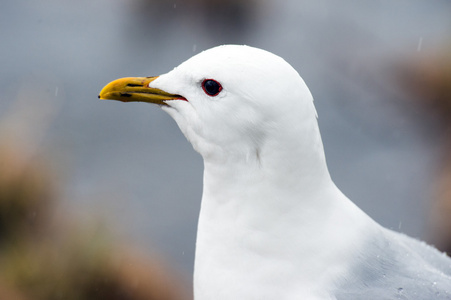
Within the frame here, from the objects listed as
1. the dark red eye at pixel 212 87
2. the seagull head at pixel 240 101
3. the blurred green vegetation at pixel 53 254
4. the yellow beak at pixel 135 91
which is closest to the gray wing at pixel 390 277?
the seagull head at pixel 240 101

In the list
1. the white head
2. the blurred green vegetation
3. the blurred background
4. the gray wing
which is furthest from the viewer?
the blurred background

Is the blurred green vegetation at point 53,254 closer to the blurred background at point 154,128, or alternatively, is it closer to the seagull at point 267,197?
the blurred background at point 154,128

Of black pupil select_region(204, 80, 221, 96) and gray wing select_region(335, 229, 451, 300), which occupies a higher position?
black pupil select_region(204, 80, 221, 96)

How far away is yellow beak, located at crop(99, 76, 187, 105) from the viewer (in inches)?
69.1

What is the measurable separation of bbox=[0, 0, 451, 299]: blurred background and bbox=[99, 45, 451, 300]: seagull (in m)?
1.35

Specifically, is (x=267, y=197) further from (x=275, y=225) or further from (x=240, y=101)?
(x=240, y=101)

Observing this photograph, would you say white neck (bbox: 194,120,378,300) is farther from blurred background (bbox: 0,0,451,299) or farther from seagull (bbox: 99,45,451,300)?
blurred background (bbox: 0,0,451,299)

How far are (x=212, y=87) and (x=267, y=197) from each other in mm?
310

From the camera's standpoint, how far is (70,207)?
3305mm

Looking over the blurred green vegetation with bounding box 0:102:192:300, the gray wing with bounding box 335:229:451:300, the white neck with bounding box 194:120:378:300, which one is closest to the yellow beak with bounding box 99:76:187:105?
the white neck with bounding box 194:120:378:300

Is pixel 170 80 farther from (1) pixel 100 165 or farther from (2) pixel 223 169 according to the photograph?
(1) pixel 100 165

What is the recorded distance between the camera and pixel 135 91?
1794 mm

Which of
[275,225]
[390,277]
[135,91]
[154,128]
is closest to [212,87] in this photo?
[135,91]

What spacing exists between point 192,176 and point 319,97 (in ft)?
3.52
